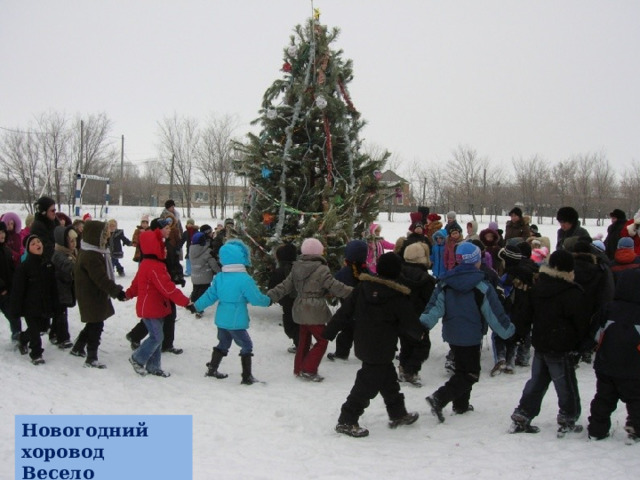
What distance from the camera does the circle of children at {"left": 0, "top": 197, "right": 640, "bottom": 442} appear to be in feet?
16.7

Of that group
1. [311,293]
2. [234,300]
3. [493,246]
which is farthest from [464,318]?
[493,246]

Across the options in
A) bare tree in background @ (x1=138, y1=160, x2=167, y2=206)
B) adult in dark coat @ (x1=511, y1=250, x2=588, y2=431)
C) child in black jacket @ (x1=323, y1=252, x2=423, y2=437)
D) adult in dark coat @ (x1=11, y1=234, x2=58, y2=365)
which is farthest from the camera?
bare tree in background @ (x1=138, y1=160, x2=167, y2=206)

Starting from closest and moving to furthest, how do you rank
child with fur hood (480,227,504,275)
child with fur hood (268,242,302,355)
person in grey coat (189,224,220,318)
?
child with fur hood (268,242,302,355)
child with fur hood (480,227,504,275)
person in grey coat (189,224,220,318)

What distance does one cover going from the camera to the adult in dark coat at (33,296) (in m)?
6.89

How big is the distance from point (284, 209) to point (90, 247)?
12.5 feet

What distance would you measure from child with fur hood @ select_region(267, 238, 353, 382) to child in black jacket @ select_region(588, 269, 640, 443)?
3.23 meters

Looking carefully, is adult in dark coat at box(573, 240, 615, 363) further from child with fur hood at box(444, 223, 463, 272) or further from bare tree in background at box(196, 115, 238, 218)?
bare tree in background at box(196, 115, 238, 218)

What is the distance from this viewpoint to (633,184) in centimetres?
5184

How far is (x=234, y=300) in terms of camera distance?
7.02m

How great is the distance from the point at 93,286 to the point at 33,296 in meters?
0.76


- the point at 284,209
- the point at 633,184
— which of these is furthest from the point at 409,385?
the point at 633,184

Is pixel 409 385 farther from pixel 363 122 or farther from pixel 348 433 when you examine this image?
pixel 363 122

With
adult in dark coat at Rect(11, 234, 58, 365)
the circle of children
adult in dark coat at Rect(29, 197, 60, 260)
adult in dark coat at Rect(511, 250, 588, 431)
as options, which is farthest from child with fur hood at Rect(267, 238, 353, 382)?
adult in dark coat at Rect(29, 197, 60, 260)

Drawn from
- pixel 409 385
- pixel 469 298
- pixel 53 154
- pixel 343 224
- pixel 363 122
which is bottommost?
pixel 409 385
